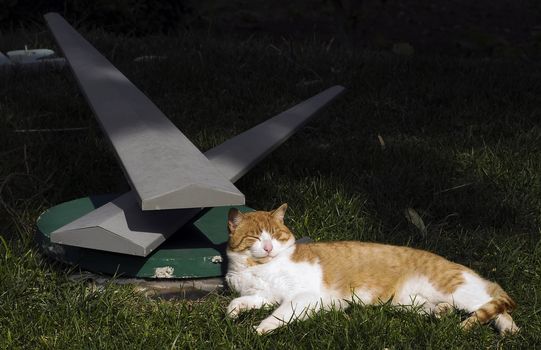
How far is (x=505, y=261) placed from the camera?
3.56m

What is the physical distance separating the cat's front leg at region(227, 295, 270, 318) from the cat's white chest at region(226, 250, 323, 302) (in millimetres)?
27

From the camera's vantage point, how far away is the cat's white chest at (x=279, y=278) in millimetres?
3000

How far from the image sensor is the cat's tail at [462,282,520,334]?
9.57ft

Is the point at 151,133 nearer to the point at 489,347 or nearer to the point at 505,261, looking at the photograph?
the point at 489,347

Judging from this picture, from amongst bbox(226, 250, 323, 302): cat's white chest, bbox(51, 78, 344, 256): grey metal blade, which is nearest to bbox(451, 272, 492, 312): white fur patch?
bbox(226, 250, 323, 302): cat's white chest

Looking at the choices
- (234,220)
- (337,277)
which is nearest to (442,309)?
(337,277)

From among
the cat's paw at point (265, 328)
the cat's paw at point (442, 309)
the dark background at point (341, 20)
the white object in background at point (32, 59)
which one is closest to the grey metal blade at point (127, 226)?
the cat's paw at point (265, 328)

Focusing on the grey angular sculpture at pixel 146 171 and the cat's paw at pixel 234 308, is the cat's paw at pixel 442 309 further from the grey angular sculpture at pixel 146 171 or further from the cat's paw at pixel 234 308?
the grey angular sculpture at pixel 146 171

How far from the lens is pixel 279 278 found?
302 cm

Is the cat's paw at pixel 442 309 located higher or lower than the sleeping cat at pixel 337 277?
lower

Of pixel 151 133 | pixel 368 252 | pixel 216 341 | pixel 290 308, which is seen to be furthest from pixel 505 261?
pixel 151 133

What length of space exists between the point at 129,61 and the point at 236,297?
12.0ft

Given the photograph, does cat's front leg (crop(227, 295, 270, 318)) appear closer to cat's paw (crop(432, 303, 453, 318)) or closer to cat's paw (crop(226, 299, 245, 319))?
cat's paw (crop(226, 299, 245, 319))

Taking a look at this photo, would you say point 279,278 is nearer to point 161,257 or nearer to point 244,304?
point 244,304
